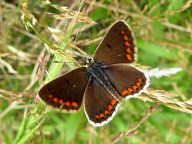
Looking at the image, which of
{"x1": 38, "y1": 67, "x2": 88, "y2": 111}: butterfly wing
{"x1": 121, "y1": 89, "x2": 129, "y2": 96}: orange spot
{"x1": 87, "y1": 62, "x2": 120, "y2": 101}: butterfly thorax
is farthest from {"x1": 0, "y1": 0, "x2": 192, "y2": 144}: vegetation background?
{"x1": 121, "y1": 89, "x2": 129, "y2": 96}: orange spot

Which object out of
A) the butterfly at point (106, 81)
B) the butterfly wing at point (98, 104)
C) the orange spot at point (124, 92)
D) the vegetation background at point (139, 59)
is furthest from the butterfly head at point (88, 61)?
the vegetation background at point (139, 59)

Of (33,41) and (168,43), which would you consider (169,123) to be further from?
(33,41)

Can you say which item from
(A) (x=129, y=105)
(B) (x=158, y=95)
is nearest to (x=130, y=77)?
(B) (x=158, y=95)

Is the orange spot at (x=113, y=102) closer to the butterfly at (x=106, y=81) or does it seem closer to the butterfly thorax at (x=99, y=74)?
the butterfly at (x=106, y=81)

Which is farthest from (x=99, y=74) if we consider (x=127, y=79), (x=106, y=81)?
(x=127, y=79)

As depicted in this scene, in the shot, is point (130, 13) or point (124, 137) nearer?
point (124, 137)

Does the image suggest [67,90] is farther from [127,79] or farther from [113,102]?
[127,79]

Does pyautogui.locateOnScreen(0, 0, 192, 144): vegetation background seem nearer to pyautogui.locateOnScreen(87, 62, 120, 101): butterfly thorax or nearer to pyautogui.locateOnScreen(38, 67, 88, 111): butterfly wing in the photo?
pyautogui.locateOnScreen(87, 62, 120, 101): butterfly thorax
